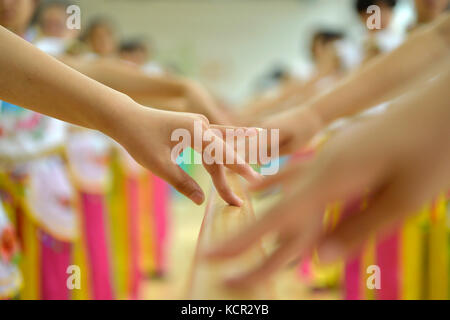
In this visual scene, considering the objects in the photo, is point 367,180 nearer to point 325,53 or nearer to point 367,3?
point 367,3

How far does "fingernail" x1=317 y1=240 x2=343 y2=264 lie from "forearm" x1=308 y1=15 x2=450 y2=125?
0.43m

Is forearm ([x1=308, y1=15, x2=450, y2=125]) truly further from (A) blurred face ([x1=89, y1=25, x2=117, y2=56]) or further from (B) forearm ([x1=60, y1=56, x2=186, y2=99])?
(A) blurred face ([x1=89, y1=25, x2=117, y2=56])

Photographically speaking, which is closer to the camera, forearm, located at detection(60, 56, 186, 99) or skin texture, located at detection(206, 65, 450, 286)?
skin texture, located at detection(206, 65, 450, 286)

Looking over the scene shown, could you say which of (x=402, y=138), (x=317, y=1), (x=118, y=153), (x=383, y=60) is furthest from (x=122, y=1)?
(x=402, y=138)

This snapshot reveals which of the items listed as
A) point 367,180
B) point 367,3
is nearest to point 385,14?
point 367,3

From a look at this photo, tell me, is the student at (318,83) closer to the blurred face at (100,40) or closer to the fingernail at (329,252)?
the blurred face at (100,40)

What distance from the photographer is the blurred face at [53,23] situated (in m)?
1.19

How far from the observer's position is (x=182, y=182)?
0.44m

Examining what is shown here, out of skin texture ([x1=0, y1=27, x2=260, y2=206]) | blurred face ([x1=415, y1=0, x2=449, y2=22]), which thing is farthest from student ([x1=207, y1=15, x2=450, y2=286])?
blurred face ([x1=415, y1=0, x2=449, y2=22])

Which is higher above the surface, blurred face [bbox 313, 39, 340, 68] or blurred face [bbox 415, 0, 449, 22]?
blurred face [bbox 313, 39, 340, 68]

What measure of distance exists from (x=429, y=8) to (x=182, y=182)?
795mm

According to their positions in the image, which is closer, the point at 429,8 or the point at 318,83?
the point at 429,8

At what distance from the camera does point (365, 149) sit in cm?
23

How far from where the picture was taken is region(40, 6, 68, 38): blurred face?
119 centimetres
